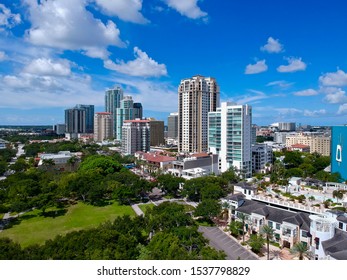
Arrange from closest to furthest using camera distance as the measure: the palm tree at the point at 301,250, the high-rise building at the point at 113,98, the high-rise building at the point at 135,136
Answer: the palm tree at the point at 301,250 < the high-rise building at the point at 135,136 < the high-rise building at the point at 113,98

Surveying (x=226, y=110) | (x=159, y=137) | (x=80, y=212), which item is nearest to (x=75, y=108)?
(x=159, y=137)

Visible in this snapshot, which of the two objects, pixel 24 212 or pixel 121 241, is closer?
pixel 121 241

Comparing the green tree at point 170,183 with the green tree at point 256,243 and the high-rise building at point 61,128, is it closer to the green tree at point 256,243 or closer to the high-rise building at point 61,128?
the green tree at point 256,243

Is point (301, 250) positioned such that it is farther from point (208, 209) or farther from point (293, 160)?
point (293, 160)

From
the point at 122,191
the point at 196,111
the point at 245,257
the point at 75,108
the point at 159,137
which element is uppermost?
the point at 75,108

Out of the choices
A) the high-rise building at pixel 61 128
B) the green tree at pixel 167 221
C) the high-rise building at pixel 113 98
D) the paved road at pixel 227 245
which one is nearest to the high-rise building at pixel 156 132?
the high-rise building at pixel 113 98

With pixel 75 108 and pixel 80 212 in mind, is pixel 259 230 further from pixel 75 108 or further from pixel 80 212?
pixel 75 108

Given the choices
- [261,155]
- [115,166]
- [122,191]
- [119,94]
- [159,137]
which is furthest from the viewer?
[119,94]
